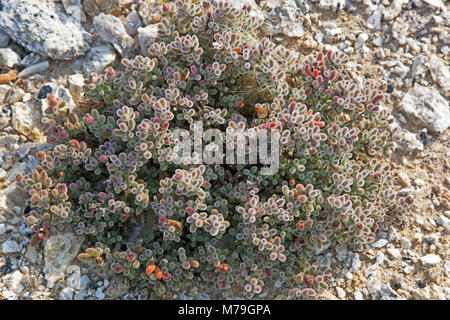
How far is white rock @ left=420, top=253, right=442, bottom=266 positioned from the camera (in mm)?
4125

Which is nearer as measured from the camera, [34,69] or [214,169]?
[214,169]

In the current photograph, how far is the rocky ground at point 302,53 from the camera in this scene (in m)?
4.08

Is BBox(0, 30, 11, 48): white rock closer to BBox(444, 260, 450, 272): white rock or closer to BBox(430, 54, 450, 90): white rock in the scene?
BBox(430, 54, 450, 90): white rock

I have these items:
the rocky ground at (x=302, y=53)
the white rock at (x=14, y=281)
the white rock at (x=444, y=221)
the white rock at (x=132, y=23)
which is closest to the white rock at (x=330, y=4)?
the rocky ground at (x=302, y=53)

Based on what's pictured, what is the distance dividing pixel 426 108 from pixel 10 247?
175 inches

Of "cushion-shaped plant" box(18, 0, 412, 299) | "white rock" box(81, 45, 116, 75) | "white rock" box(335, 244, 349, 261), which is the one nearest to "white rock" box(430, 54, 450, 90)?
"cushion-shaped plant" box(18, 0, 412, 299)

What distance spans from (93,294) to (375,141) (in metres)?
3.02

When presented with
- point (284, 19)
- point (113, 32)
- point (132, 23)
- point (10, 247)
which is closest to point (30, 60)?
point (113, 32)

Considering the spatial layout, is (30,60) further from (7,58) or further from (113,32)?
(113,32)

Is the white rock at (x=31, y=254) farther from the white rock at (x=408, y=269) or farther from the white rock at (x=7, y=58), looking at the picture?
the white rock at (x=408, y=269)

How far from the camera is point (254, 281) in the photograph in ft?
12.6

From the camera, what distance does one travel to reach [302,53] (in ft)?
16.9

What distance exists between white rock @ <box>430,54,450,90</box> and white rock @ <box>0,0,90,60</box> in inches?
155

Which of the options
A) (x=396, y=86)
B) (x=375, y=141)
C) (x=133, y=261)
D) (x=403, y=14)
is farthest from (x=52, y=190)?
(x=403, y=14)
